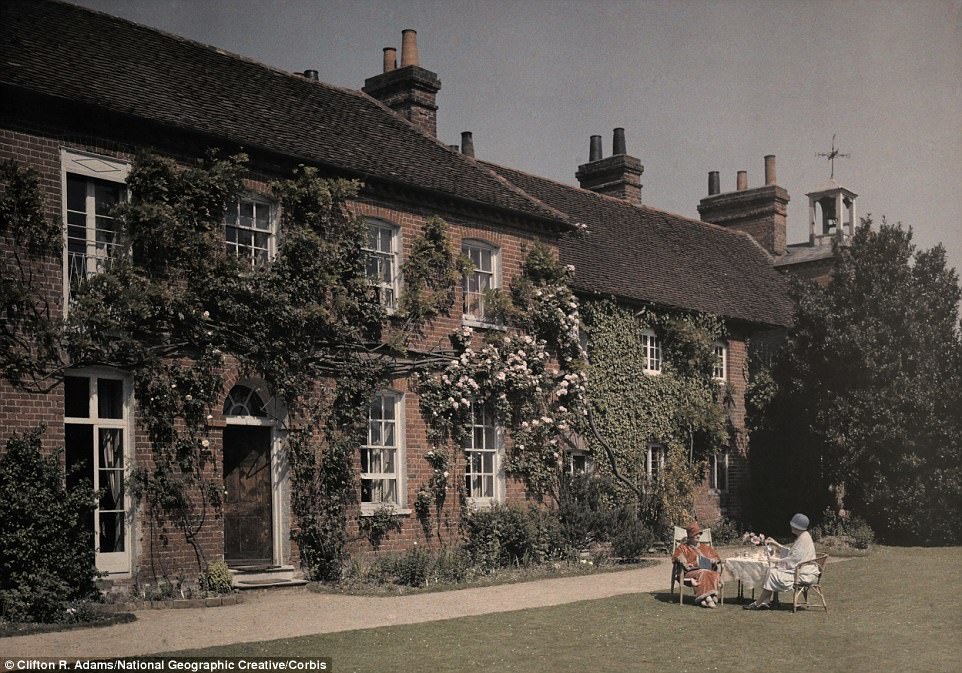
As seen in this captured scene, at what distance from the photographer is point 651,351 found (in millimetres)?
27594

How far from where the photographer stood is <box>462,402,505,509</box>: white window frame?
21578 millimetres

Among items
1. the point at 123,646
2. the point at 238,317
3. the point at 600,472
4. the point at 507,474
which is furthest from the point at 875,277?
the point at 123,646

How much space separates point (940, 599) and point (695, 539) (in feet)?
12.0

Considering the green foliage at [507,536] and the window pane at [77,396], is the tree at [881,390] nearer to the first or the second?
the green foliage at [507,536]

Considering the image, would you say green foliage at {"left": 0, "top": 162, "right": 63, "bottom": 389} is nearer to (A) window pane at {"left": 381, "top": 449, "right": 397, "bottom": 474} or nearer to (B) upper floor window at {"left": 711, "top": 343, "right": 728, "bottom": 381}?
(A) window pane at {"left": 381, "top": 449, "right": 397, "bottom": 474}

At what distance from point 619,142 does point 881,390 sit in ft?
37.0

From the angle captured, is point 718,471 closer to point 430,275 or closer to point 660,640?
point 430,275

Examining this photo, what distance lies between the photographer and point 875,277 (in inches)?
1105

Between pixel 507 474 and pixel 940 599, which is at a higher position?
pixel 507 474

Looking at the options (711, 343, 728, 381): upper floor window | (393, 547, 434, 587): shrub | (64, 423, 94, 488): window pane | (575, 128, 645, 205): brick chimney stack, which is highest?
(575, 128, 645, 205): brick chimney stack

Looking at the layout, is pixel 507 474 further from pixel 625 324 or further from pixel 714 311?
pixel 714 311

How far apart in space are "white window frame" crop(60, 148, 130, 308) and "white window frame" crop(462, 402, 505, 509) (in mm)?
7995

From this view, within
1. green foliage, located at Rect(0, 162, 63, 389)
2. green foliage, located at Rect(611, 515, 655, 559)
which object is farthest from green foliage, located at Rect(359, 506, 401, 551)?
green foliage, located at Rect(0, 162, 63, 389)

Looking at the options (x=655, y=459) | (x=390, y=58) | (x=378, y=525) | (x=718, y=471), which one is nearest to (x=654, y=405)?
(x=655, y=459)
